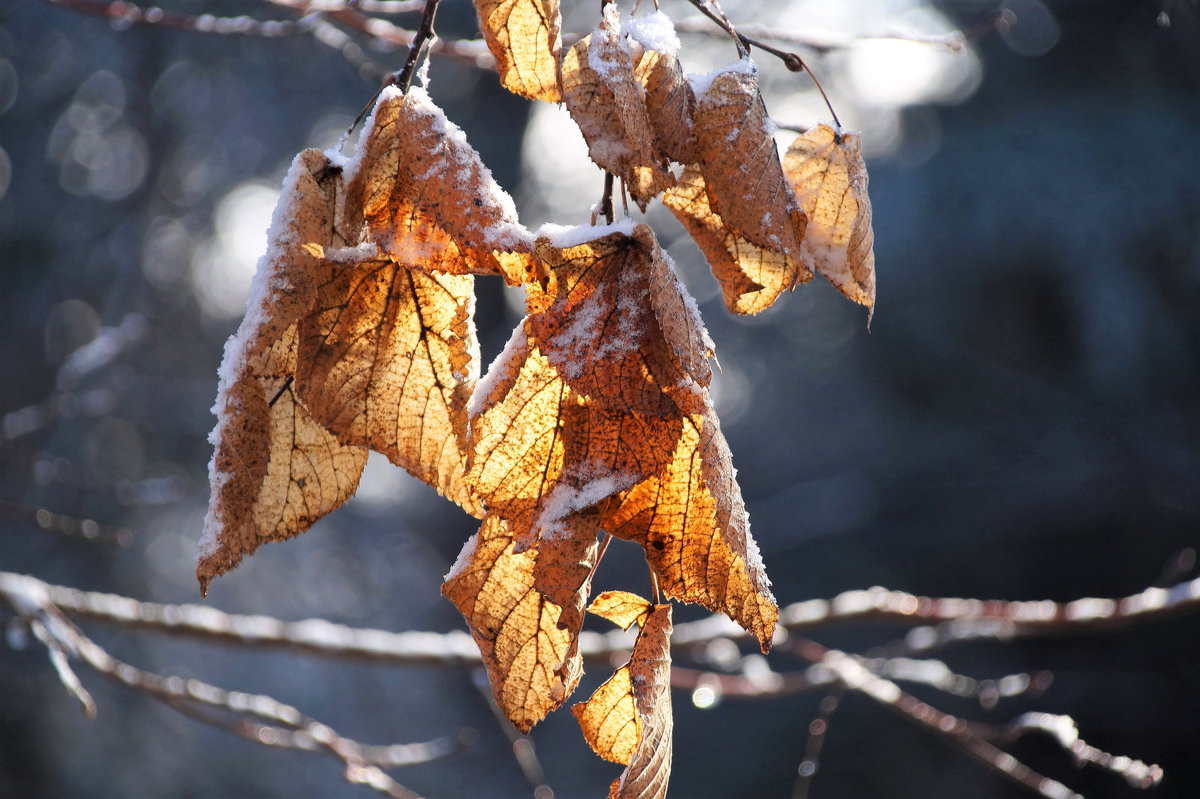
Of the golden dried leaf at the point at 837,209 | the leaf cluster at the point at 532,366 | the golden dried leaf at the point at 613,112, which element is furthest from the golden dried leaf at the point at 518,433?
the golden dried leaf at the point at 837,209

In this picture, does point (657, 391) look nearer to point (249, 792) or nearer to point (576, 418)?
point (576, 418)

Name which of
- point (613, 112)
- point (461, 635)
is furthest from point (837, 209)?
point (461, 635)

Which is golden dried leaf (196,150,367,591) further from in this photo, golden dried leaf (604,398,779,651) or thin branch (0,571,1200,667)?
thin branch (0,571,1200,667)

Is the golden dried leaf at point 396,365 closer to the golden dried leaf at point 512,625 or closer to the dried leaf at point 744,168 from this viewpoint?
the golden dried leaf at point 512,625

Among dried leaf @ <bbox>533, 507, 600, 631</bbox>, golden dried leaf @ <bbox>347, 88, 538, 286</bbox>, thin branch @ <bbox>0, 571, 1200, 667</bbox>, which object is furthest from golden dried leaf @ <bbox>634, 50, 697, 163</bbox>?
thin branch @ <bbox>0, 571, 1200, 667</bbox>

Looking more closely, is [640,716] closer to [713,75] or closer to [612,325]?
[612,325]

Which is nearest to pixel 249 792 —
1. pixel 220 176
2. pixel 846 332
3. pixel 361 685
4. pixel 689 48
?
pixel 361 685
